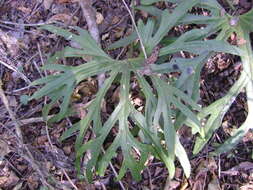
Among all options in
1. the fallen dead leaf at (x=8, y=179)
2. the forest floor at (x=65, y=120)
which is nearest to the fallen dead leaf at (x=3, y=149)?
the forest floor at (x=65, y=120)

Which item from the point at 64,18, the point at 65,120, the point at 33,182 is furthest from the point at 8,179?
the point at 64,18

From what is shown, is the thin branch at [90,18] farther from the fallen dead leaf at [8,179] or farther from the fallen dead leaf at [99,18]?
the fallen dead leaf at [8,179]

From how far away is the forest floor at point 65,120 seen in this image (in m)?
2.67

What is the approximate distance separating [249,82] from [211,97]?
0.40 metres

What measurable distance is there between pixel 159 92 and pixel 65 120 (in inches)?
33.0

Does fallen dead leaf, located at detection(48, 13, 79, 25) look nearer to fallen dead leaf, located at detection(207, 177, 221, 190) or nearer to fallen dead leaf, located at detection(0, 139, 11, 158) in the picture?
fallen dead leaf, located at detection(0, 139, 11, 158)

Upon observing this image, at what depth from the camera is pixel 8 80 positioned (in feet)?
9.61

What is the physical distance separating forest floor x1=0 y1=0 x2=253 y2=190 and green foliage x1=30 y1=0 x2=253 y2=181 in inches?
12.2

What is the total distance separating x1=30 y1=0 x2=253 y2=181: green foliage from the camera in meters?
2.28

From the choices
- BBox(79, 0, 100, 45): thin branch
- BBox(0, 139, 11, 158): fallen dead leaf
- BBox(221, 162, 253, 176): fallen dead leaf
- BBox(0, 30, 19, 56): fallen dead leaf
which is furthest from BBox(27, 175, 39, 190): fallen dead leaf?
BBox(221, 162, 253, 176): fallen dead leaf

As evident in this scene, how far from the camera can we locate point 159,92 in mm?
2301

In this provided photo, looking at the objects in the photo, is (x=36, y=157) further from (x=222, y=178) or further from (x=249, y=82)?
(x=249, y=82)

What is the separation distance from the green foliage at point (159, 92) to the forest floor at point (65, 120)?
31 cm

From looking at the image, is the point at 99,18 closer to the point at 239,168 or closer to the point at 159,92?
the point at 159,92
